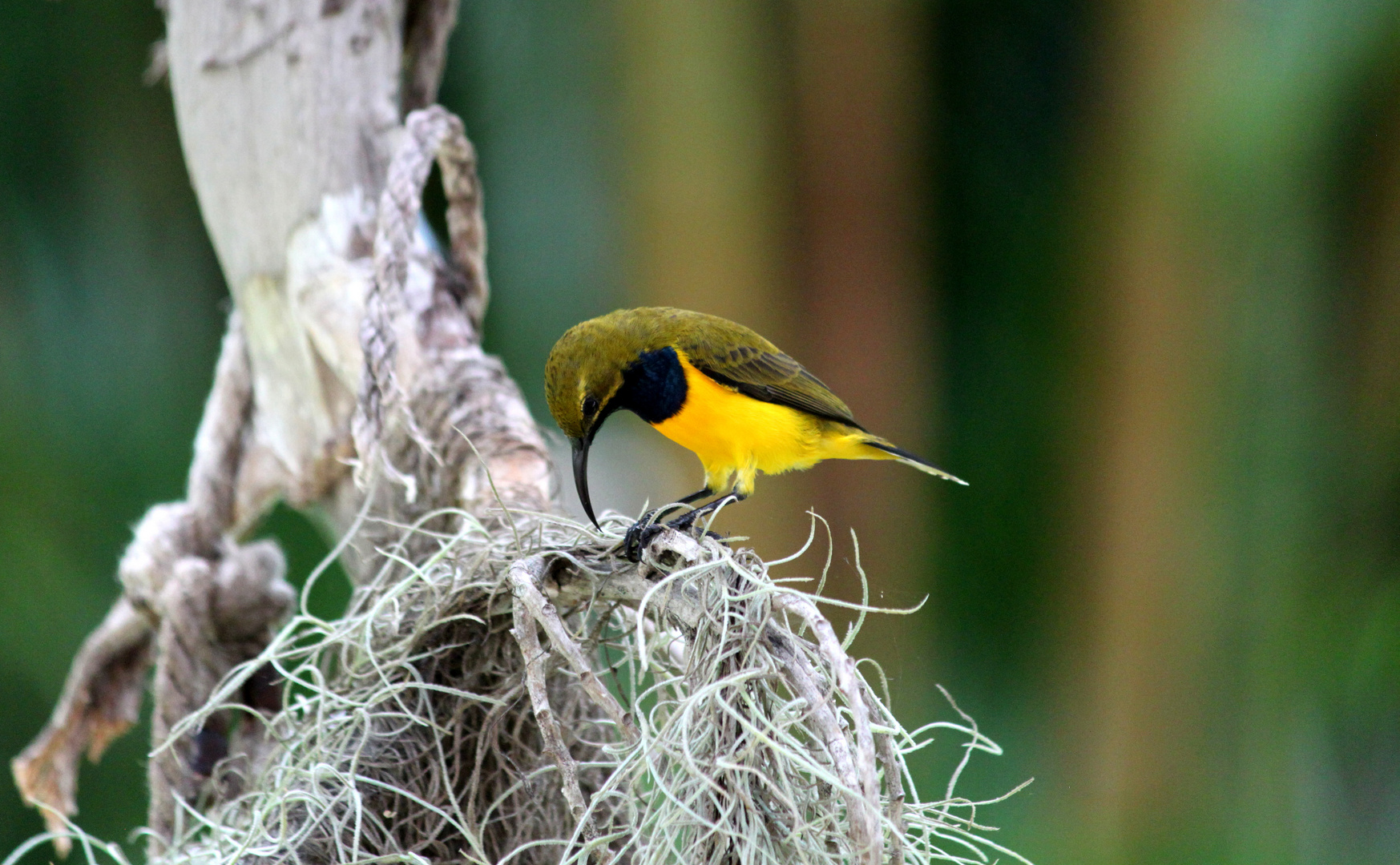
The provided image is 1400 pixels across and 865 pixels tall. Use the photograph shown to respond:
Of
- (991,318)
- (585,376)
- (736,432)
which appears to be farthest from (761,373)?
(991,318)

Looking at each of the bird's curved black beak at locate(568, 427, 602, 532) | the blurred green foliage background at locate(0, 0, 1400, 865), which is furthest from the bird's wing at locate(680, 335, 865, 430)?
the blurred green foliage background at locate(0, 0, 1400, 865)

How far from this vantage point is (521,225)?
11.4 feet

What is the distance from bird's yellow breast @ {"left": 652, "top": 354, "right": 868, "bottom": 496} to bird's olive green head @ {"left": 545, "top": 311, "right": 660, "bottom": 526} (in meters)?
0.10

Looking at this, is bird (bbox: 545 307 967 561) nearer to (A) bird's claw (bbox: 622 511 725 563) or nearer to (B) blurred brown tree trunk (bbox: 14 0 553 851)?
(B) blurred brown tree trunk (bbox: 14 0 553 851)

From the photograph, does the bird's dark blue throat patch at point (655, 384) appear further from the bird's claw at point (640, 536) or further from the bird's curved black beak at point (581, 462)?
the bird's claw at point (640, 536)

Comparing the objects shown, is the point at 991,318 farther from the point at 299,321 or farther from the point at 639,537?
the point at 639,537

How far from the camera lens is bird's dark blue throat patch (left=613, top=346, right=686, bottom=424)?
1353 mm

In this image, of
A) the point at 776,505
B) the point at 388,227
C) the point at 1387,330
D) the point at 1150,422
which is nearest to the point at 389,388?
the point at 388,227

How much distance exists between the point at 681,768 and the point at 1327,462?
98.1 inches

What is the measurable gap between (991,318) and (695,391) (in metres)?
2.17

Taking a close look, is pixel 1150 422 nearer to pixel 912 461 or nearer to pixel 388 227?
pixel 912 461

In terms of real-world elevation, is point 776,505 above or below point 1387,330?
below

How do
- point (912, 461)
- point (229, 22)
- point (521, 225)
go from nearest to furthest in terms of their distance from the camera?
point (229, 22)
point (912, 461)
point (521, 225)

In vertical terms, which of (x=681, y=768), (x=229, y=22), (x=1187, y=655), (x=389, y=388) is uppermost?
(x=229, y=22)
